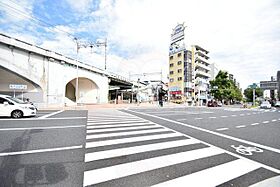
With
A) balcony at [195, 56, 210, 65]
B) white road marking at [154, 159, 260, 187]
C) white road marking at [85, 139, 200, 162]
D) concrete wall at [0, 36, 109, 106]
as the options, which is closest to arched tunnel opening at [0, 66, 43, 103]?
concrete wall at [0, 36, 109, 106]

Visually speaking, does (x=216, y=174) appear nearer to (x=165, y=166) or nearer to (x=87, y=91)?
(x=165, y=166)

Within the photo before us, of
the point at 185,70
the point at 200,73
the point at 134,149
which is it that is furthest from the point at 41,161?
the point at 200,73

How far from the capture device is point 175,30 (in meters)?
58.6

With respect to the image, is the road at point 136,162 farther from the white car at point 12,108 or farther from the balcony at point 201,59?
the balcony at point 201,59

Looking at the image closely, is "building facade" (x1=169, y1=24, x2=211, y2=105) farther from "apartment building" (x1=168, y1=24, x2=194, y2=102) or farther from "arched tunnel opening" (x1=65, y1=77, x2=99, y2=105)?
"arched tunnel opening" (x1=65, y1=77, x2=99, y2=105)

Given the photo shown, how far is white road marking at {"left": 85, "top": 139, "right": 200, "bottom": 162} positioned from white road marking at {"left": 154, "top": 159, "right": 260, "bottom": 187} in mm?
1763

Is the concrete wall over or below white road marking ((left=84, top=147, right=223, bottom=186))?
over

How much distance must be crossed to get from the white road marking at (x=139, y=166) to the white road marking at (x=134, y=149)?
70 centimetres

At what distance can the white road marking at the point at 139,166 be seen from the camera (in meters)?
3.40

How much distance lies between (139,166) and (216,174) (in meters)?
1.60

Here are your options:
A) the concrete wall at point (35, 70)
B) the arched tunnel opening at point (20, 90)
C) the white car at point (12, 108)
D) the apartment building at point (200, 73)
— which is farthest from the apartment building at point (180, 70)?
the white car at point (12, 108)

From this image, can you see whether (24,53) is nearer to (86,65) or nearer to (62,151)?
(86,65)

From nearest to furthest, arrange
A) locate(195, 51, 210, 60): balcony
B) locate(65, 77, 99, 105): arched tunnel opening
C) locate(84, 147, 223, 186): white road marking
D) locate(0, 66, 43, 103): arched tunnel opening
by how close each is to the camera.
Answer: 1. locate(84, 147, 223, 186): white road marking
2. locate(0, 66, 43, 103): arched tunnel opening
3. locate(65, 77, 99, 105): arched tunnel opening
4. locate(195, 51, 210, 60): balcony

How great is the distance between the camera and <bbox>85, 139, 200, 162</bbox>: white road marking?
15.0 feet
